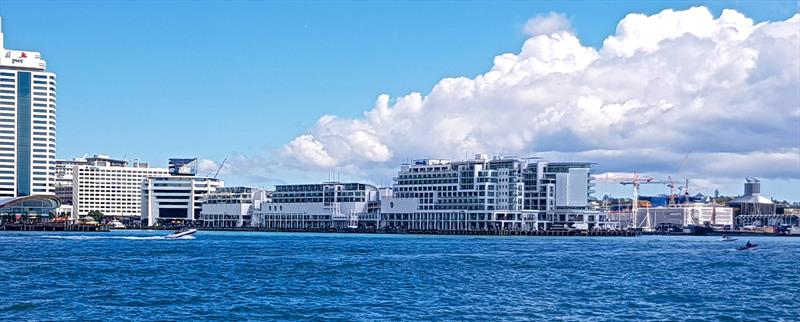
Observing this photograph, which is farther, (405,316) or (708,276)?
(708,276)

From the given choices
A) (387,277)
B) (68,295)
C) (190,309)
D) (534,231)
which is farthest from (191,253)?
(534,231)

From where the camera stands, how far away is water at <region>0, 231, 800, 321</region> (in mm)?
46875

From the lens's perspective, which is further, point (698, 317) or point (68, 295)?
point (68, 295)

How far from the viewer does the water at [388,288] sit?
1845 inches

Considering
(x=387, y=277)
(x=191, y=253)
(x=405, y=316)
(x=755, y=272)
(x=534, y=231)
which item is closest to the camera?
(x=405, y=316)

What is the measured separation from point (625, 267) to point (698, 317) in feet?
104

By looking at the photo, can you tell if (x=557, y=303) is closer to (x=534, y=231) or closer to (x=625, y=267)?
(x=625, y=267)

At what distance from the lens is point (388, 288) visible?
58.3 meters

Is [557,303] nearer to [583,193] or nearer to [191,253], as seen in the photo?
[191,253]

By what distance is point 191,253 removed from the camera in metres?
94.5

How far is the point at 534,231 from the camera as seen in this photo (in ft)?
629

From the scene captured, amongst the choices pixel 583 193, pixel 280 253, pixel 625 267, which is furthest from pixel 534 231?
pixel 625 267

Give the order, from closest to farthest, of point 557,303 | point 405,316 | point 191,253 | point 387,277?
point 405,316
point 557,303
point 387,277
point 191,253

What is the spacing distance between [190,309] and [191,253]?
4778 cm
